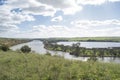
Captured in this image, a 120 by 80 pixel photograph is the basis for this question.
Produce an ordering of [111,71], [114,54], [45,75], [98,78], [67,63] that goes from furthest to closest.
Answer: [114,54], [67,63], [111,71], [45,75], [98,78]

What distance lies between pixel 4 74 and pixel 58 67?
2.80 m

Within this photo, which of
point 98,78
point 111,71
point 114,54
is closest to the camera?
point 98,78

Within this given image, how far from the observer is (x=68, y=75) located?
8859 millimetres

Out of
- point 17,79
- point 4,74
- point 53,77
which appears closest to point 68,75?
point 53,77

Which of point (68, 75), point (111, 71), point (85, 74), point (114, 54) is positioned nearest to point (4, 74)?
point (68, 75)

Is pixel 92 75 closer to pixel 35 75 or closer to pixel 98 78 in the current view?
pixel 98 78

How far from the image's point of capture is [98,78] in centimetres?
851

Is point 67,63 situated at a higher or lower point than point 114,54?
higher

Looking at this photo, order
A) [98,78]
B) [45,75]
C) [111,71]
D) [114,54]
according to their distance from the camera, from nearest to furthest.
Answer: [98,78], [45,75], [111,71], [114,54]

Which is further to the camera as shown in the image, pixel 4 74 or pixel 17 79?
pixel 4 74

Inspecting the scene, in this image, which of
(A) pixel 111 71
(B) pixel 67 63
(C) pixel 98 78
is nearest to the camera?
(C) pixel 98 78

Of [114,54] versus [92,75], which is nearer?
[92,75]

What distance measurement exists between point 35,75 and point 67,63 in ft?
9.09

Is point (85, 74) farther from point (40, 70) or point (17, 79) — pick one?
point (17, 79)
